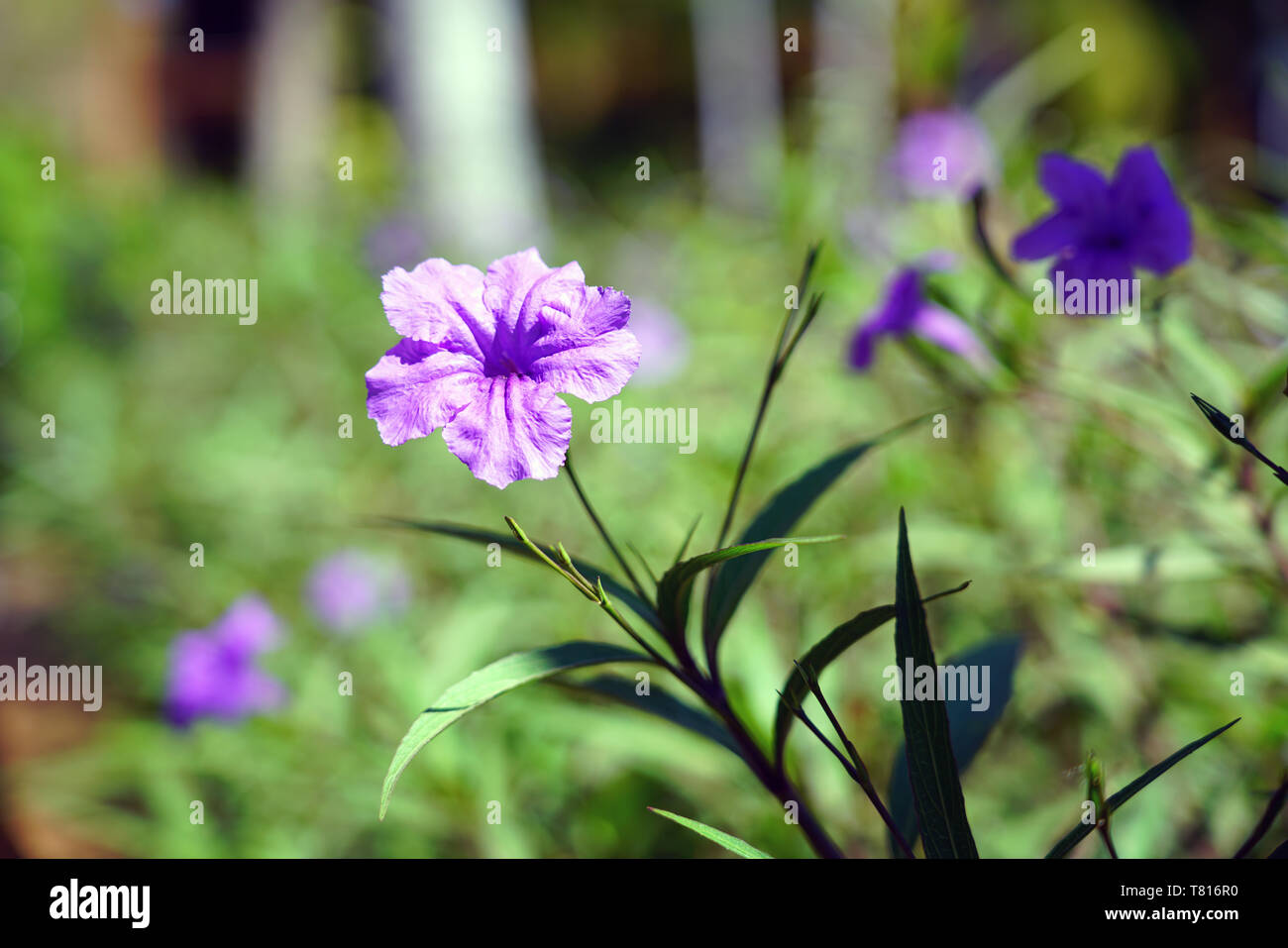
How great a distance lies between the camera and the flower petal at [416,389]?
57cm

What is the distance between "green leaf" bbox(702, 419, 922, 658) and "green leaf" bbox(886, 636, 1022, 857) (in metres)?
0.19

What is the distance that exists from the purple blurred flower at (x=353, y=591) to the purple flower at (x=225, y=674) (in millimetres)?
324

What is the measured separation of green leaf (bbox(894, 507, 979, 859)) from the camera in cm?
52

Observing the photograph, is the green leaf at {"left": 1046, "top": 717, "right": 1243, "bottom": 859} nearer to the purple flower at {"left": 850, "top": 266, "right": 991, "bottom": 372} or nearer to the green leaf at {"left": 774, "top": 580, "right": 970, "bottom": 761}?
the green leaf at {"left": 774, "top": 580, "right": 970, "bottom": 761}

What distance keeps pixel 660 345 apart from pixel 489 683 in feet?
6.70

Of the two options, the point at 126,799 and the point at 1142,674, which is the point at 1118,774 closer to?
the point at 1142,674

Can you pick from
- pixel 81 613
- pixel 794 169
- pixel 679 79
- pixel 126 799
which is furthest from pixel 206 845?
pixel 679 79

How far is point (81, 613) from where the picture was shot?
2279 mm

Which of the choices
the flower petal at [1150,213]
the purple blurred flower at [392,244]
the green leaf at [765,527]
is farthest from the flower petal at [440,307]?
the purple blurred flower at [392,244]

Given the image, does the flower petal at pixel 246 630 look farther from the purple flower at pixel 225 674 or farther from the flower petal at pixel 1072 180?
the flower petal at pixel 1072 180

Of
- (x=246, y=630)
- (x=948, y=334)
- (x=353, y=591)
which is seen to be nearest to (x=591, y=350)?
(x=948, y=334)

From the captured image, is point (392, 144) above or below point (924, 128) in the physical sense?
above

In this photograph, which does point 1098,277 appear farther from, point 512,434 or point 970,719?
point 512,434

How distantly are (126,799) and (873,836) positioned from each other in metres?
1.64
